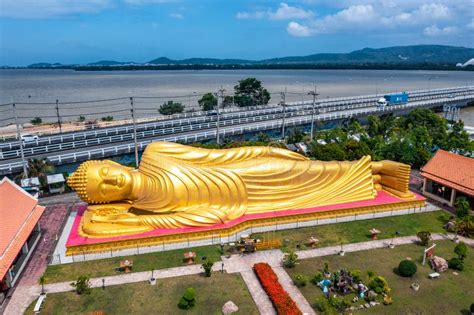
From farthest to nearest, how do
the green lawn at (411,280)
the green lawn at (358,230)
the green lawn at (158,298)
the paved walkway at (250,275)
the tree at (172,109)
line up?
the tree at (172,109)
the green lawn at (358,230)
the paved walkway at (250,275)
the green lawn at (411,280)
the green lawn at (158,298)

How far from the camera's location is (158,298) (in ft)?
42.4

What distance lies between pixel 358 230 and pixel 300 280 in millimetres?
5637

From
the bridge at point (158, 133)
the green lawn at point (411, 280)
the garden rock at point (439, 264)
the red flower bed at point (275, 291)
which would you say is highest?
the bridge at point (158, 133)

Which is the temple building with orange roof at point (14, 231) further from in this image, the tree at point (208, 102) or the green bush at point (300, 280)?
the tree at point (208, 102)

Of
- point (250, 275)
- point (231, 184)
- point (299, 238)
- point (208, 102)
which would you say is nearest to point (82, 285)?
point (250, 275)

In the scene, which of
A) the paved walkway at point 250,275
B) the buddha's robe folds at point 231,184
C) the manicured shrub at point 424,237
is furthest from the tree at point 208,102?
the manicured shrub at point 424,237

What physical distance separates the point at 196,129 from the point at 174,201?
944 inches

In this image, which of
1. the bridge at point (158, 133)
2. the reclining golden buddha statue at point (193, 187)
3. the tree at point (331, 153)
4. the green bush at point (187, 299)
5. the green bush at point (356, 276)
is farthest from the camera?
the bridge at point (158, 133)

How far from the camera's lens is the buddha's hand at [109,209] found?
1667 centimetres

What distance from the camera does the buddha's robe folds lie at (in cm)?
1644

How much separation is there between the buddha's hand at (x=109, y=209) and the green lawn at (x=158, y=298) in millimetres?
4007

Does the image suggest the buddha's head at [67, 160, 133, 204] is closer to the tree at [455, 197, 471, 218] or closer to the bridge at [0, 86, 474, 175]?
the bridge at [0, 86, 474, 175]

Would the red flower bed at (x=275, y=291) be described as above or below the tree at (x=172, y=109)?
below

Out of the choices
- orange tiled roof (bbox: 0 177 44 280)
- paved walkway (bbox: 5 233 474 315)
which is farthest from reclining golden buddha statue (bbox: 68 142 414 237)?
paved walkway (bbox: 5 233 474 315)
